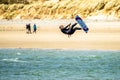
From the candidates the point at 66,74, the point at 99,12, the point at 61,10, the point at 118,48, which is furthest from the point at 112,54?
the point at 61,10

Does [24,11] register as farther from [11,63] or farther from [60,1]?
[11,63]

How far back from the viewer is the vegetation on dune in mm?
89787

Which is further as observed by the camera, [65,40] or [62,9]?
[62,9]

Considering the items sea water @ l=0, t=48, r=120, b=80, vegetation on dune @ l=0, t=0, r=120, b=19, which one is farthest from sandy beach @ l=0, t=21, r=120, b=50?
vegetation on dune @ l=0, t=0, r=120, b=19

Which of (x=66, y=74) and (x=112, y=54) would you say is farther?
(x=112, y=54)

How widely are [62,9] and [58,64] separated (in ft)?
226

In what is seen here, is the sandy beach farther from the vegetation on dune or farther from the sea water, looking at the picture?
the vegetation on dune

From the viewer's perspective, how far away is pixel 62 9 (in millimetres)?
98312

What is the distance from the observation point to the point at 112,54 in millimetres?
32500

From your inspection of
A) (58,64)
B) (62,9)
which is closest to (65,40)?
(58,64)

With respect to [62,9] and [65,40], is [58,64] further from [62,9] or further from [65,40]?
[62,9]

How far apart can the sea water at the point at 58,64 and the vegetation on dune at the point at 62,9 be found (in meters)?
50.6

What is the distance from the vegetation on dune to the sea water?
50.6 m

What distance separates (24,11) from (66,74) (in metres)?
76.7
